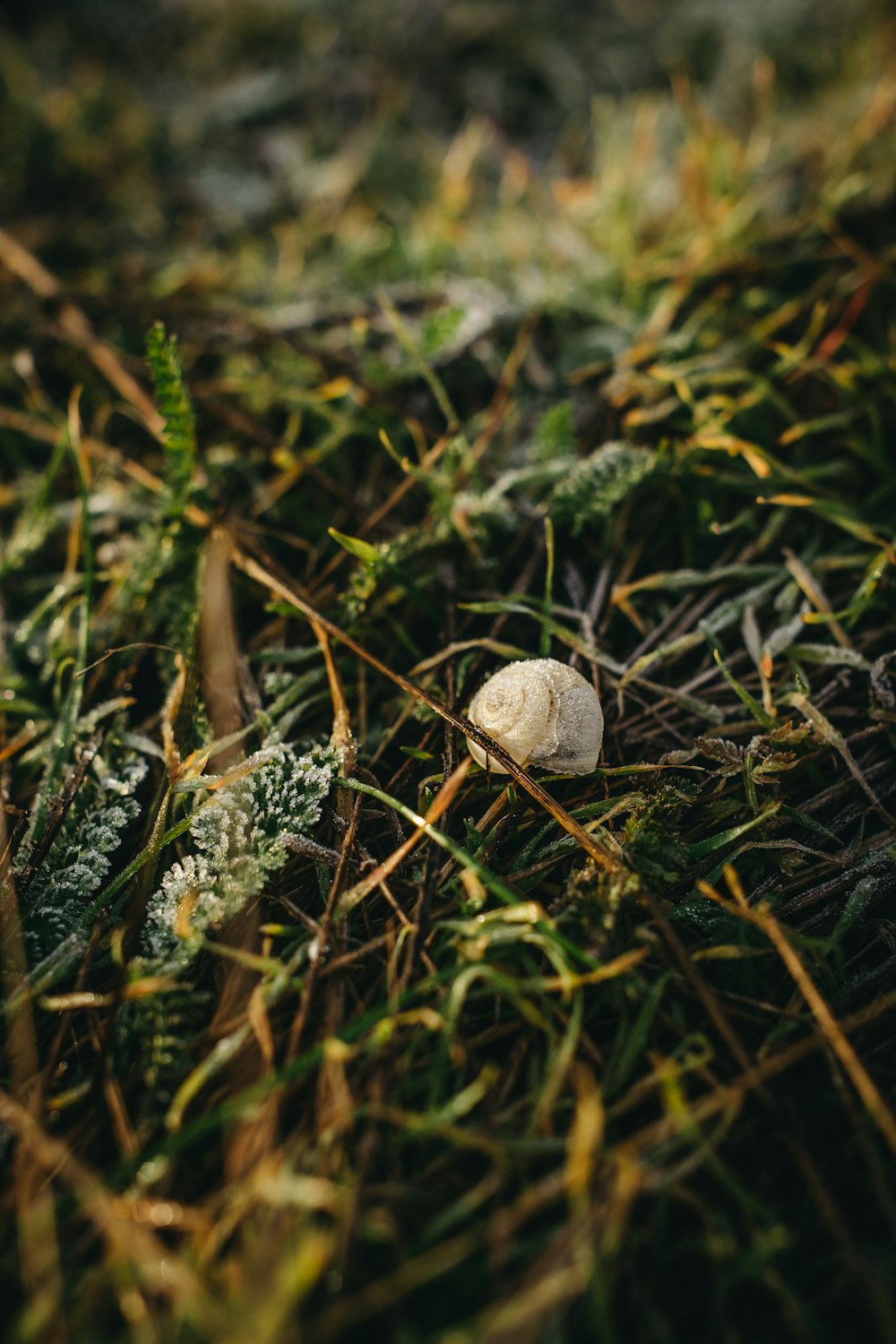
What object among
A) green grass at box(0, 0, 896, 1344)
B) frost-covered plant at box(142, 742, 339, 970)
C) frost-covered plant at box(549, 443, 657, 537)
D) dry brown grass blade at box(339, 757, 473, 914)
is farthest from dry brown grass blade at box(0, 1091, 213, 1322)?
frost-covered plant at box(549, 443, 657, 537)

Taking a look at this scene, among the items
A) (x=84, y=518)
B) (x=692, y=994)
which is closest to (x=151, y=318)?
(x=84, y=518)

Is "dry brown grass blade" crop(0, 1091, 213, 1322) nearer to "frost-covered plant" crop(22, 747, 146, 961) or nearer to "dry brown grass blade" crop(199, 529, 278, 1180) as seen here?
"dry brown grass blade" crop(199, 529, 278, 1180)

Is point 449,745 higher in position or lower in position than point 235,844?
lower

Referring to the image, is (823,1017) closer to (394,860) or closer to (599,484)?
(394,860)

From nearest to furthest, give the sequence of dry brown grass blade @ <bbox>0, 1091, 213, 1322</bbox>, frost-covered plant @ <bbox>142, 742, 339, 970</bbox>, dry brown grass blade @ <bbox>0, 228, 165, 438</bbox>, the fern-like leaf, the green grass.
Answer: dry brown grass blade @ <bbox>0, 1091, 213, 1322</bbox>
the green grass
frost-covered plant @ <bbox>142, 742, 339, 970</bbox>
the fern-like leaf
dry brown grass blade @ <bbox>0, 228, 165, 438</bbox>

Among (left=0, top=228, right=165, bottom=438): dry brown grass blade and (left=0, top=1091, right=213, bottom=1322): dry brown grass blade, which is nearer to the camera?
(left=0, top=1091, right=213, bottom=1322): dry brown grass blade

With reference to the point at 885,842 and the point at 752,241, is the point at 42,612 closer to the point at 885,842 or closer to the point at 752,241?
the point at 885,842

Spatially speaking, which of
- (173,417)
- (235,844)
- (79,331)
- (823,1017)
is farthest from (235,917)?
(79,331)
